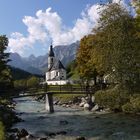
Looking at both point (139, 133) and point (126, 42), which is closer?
point (139, 133)

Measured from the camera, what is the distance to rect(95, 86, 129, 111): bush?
5350 centimetres

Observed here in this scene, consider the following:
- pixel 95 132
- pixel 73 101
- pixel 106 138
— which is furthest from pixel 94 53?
pixel 73 101

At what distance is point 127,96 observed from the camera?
52.5 m

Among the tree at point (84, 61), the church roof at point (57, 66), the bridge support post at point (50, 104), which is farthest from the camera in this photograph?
the church roof at point (57, 66)

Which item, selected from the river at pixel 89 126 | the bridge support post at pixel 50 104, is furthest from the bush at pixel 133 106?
the bridge support post at pixel 50 104

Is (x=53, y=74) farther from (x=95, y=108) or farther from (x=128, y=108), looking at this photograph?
(x=128, y=108)

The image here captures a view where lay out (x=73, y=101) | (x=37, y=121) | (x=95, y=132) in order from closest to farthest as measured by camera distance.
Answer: (x=95, y=132) < (x=37, y=121) < (x=73, y=101)

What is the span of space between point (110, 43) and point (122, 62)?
10.6 ft

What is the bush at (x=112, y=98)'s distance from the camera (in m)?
53.5

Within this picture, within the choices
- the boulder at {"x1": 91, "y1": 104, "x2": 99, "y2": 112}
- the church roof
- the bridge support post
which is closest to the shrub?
the boulder at {"x1": 91, "y1": 104, "x2": 99, "y2": 112}

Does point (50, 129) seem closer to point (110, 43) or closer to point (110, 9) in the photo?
point (110, 43)

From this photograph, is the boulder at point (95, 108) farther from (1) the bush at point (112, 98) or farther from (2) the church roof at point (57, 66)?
(2) the church roof at point (57, 66)

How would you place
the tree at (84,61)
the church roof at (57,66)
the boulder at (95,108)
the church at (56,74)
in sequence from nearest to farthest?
the boulder at (95,108)
the tree at (84,61)
the church at (56,74)
the church roof at (57,66)

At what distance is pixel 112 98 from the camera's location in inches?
2235
